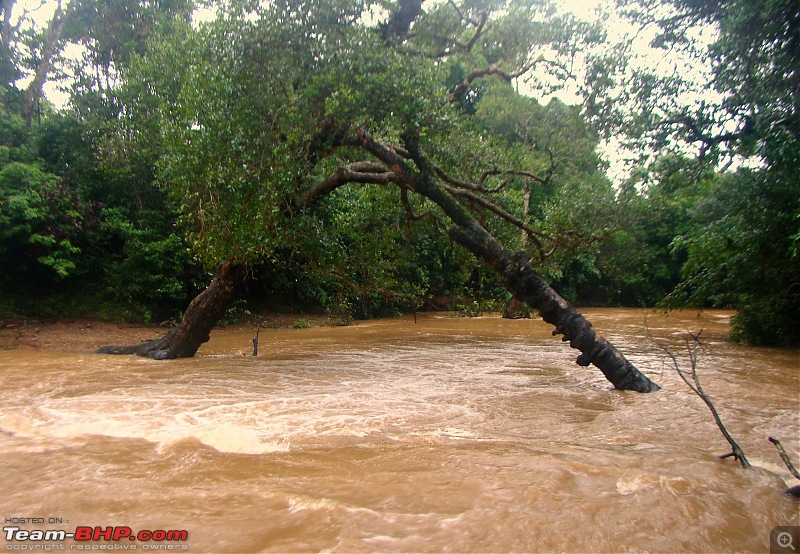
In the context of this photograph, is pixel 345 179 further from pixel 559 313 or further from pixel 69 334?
pixel 69 334

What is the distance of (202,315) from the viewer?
34.9 feet

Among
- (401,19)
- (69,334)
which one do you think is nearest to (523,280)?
(401,19)

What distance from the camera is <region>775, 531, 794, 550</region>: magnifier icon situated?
9.52 feet

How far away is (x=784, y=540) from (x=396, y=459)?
2523mm

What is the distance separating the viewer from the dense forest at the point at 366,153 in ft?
26.8

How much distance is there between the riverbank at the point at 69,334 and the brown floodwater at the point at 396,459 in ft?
15.0

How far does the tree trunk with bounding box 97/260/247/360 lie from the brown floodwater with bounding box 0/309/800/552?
66.4 inches

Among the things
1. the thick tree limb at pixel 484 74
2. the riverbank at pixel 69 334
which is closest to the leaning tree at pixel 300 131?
the thick tree limb at pixel 484 74

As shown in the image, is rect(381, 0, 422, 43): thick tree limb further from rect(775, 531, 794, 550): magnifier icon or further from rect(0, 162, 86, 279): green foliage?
rect(0, 162, 86, 279): green foliage

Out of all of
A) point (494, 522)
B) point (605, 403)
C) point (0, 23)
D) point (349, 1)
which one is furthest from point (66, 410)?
point (0, 23)

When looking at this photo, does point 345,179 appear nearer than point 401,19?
Yes

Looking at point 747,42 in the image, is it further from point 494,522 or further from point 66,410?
point 66,410

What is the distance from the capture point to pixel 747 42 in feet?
31.1

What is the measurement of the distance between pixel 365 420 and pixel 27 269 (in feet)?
47.6
